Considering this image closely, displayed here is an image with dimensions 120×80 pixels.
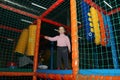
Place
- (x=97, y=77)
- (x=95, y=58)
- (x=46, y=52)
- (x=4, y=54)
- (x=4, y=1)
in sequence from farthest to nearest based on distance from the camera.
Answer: (x=46, y=52) → (x=4, y=54) → (x=4, y=1) → (x=95, y=58) → (x=97, y=77)

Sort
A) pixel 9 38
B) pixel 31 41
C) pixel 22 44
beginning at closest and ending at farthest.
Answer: pixel 31 41 < pixel 22 44 < pixel 9 38

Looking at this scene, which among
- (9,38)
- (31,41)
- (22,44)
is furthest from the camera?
(9,38)

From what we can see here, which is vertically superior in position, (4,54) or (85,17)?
(85,17)

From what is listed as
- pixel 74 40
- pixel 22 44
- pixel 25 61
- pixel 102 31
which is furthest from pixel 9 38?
pixel 74 40

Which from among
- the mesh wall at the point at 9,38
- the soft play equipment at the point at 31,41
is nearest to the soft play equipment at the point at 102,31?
the soft play equipment at the point at 31,41

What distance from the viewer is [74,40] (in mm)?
2824

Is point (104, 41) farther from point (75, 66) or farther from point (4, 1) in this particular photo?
point (4, 1)

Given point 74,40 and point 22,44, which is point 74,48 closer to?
point 74,40

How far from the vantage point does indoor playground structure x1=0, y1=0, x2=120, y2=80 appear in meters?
2.82

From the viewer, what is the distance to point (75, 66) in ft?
8.72

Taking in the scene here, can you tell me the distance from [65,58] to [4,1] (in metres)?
4.67

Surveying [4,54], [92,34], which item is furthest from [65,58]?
[4,54]

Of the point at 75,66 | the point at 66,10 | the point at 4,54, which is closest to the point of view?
the point at 75,66

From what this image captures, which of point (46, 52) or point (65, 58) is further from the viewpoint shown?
point (46, 52)
